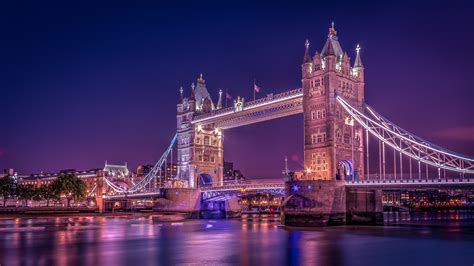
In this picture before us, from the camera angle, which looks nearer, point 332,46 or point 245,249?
point 245,249

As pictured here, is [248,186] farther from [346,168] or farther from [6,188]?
[6,188]

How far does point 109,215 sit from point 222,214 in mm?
22055

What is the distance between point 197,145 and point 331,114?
31120 mm

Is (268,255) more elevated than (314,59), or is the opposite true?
(314,59)

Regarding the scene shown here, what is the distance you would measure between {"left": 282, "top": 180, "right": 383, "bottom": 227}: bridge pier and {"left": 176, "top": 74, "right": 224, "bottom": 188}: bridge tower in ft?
98.9

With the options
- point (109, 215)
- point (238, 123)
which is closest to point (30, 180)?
point (109, 215)

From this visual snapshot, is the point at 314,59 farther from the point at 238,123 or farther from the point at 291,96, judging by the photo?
the point at 238,123

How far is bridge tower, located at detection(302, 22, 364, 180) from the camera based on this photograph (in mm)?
56938

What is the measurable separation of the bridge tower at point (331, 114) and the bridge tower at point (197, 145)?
27.1m

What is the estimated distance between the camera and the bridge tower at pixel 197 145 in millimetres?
83625

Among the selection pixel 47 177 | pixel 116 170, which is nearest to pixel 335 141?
pixel 116 170

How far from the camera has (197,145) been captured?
274 feet

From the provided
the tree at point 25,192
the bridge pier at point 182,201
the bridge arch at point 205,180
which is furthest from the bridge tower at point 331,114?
the tree at point 25,192

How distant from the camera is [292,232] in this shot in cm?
4794
